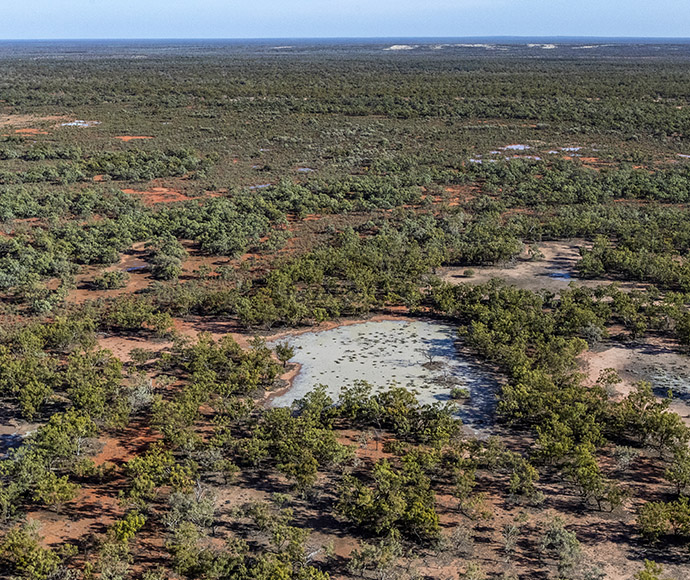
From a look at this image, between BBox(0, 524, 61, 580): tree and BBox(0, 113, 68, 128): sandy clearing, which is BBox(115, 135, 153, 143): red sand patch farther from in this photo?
BBox(0, 524, 61, 580): tree

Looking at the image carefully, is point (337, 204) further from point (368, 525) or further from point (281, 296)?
point (368, 525)

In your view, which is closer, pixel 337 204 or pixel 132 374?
pixel 132 374

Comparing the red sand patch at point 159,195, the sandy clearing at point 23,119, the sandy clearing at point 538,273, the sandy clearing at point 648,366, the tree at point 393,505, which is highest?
the sandy clearing at point 23,119

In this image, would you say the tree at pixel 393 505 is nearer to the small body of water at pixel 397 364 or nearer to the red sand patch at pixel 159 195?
the small body of water at pixel 397 364

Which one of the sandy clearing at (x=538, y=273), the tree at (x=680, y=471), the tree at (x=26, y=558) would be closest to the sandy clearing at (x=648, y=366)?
→ the tree at (x=680, y=471)

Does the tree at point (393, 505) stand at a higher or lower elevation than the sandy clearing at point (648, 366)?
lower

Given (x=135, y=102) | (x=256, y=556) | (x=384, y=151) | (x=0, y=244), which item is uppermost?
(x=135, y=102)

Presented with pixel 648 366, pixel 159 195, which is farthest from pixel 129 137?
pixel 648 366

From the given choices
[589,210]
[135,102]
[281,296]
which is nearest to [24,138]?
[135,102]
